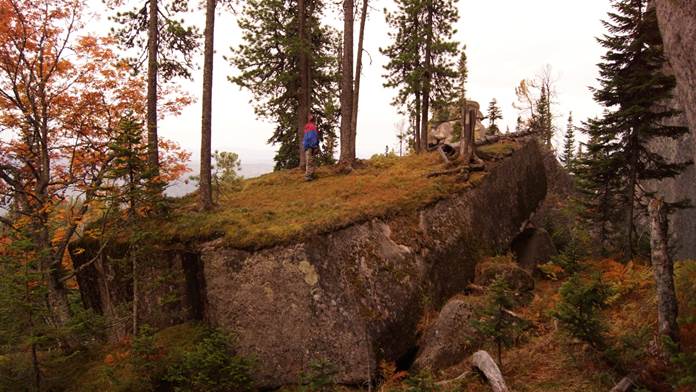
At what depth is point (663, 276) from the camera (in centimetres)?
603

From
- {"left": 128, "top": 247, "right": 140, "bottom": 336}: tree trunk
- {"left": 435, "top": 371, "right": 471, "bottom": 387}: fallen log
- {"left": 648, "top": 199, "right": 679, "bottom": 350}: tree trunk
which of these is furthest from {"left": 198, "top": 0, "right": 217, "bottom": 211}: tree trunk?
{"left": 648, "top": 199, "right": 679, "bottom": 350}: tree trunk

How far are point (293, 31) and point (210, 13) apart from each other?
6.35 metres

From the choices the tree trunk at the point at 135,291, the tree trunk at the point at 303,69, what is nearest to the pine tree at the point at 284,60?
the tree trunk at the point at 303,69

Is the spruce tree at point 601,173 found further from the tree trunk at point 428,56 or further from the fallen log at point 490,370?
the fallen log at point 490,370

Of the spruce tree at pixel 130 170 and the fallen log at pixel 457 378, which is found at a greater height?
the spruce tree at pixel 130 170

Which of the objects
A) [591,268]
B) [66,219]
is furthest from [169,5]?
[591,268]

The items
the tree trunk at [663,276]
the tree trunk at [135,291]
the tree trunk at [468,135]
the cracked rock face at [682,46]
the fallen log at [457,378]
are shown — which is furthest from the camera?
the tree trunk at [468,135]

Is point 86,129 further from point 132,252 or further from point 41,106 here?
point 132,252

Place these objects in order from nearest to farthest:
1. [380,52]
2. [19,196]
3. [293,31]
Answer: [19,196] → [293,31] → [380,52]

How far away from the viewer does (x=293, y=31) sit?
699 inches

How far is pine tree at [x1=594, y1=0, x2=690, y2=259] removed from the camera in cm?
1188

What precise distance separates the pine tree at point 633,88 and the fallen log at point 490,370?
27.6 feet

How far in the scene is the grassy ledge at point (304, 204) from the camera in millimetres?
10031

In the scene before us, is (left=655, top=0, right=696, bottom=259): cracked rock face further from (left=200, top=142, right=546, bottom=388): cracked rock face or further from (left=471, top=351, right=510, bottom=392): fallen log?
(left=200, top=142, right=546, bottom=388): cracked rock face
